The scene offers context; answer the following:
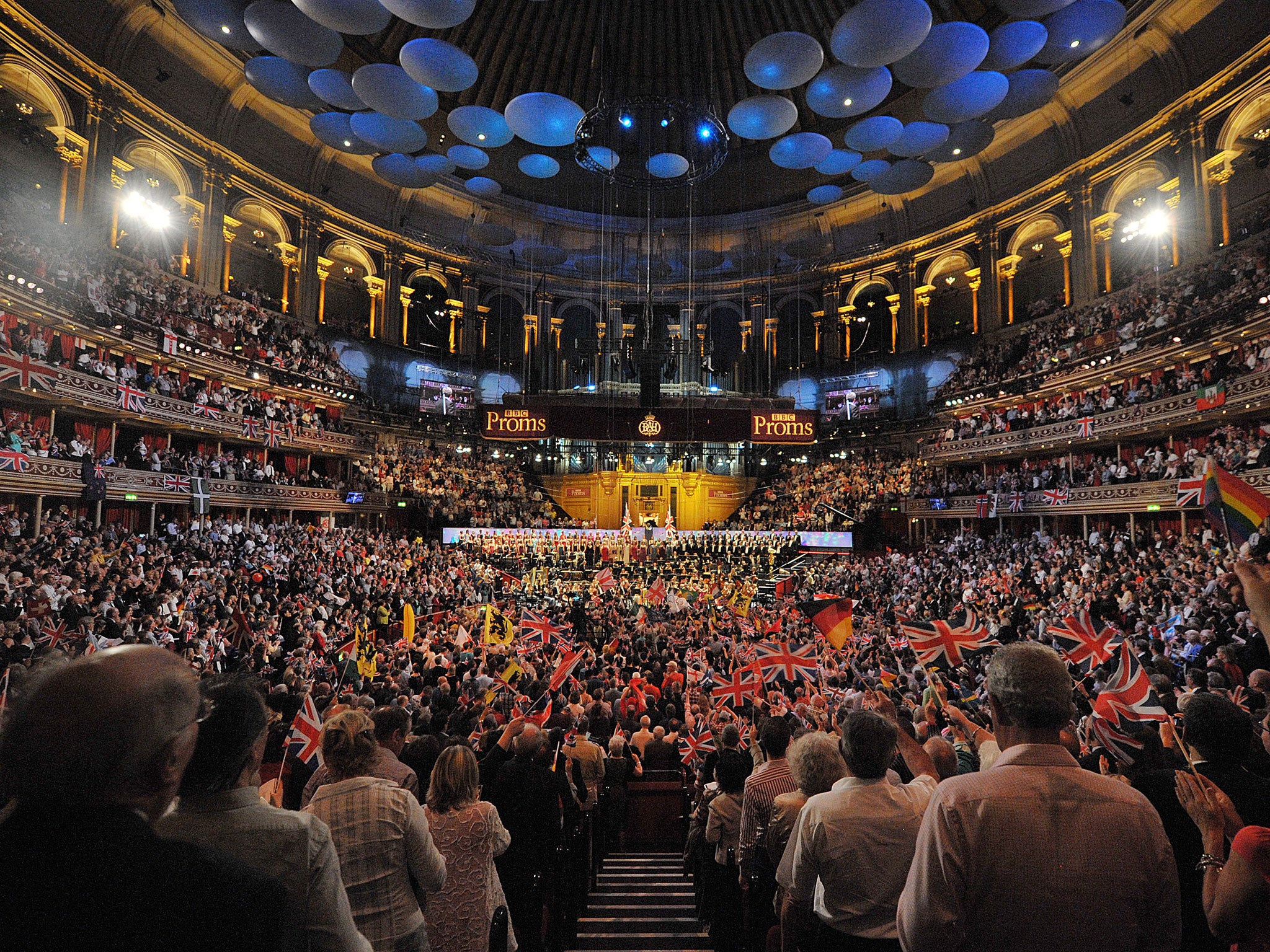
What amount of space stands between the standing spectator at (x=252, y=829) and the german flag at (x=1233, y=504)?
4777mm

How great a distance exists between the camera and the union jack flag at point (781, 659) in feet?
31.7

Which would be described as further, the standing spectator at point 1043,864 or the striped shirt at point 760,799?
the striped shirt at point 760,799

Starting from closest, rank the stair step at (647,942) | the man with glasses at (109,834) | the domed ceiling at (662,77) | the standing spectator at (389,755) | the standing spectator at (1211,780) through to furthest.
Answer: the man with glasses at (109,834), the standing spectator at (1211,780), the standing spectator at (389,755), the stair step at (647,942), the domed ceiling at (662,77)

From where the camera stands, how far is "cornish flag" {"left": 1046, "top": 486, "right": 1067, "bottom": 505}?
2381 centimetres

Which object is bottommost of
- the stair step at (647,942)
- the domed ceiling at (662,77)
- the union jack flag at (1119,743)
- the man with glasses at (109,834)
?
the stair step at (647,942)

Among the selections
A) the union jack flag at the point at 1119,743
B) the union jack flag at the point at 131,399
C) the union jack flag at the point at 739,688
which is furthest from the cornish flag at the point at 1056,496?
the union jack flag at the point at 131,399

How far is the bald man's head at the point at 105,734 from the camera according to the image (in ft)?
4.05

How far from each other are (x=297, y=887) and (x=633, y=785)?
6882 millimetres

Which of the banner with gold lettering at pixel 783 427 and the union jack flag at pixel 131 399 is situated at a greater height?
the banner with gold lettering at pixel 783 427

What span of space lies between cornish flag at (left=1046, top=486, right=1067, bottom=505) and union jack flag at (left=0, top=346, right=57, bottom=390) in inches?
1089

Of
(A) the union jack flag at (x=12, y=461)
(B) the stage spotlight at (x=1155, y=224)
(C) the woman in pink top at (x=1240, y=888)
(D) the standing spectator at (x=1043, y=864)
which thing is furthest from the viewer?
(B) the stage spotlight at (x=1155, y=224)

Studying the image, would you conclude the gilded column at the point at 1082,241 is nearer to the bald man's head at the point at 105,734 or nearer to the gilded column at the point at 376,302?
the gilded column at the point at 376,302

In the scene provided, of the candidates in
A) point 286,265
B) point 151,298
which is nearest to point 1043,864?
point 151,298

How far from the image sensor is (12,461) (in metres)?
15.5
